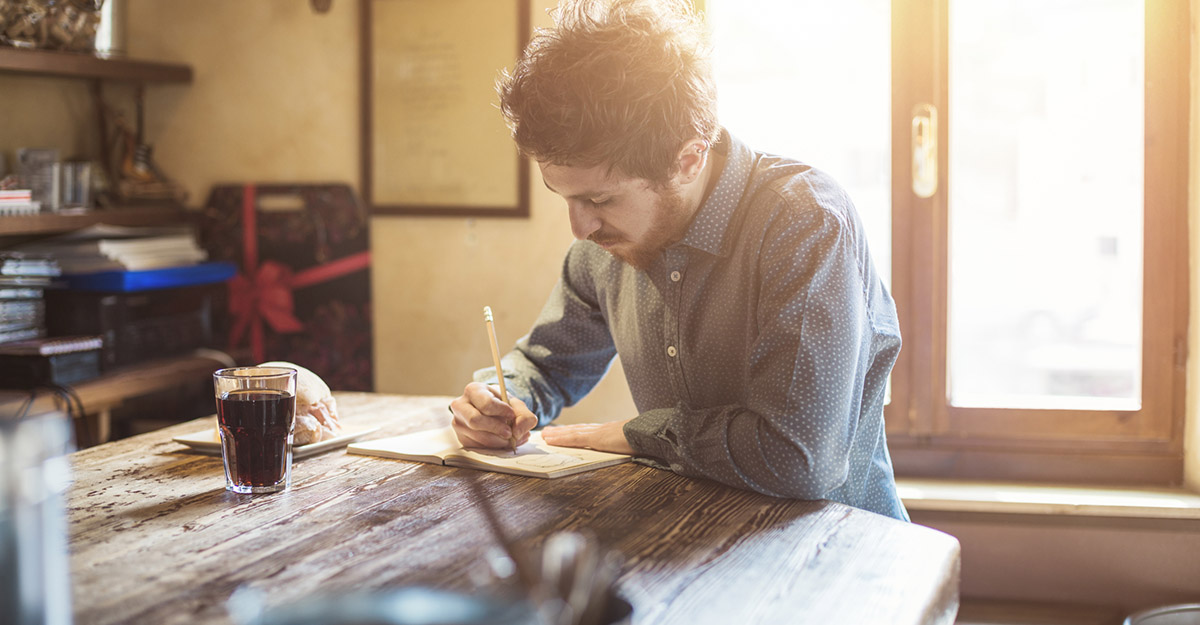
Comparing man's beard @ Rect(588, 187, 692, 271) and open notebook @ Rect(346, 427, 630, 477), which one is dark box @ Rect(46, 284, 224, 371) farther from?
man's beard @ Rect(588, 187, 692, 271)

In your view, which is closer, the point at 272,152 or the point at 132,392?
the point at 132,392

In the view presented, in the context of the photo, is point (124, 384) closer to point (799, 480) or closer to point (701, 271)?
point (701, 271)

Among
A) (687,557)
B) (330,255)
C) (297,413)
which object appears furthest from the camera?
(330,255)

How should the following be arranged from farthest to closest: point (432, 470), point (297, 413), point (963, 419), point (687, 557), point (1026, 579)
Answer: point (963, 419) → point (1026, 579) → point (297, 413) → point (432, 470) → point (687, 557)

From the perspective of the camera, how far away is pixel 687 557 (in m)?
1.01

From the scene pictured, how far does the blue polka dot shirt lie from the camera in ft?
4.26

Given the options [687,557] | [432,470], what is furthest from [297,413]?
[687,557]

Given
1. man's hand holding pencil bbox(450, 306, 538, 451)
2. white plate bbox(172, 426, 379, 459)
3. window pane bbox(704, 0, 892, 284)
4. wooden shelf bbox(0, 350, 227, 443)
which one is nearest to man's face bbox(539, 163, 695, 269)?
man's hand holding pencil bbox(450, 306, 538, 451)

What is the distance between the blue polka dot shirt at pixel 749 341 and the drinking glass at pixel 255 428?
473 mm

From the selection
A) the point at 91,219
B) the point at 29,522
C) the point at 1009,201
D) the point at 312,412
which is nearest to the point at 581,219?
the point at 312,412

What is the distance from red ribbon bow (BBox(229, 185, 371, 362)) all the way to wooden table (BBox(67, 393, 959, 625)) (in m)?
1.69

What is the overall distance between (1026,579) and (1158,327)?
72 cm

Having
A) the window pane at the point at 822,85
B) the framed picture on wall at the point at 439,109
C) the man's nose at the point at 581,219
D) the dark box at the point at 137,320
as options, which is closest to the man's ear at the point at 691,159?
the man's nose at the point at 581,219

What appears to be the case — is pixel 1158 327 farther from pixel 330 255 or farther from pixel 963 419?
pixel 330 255
